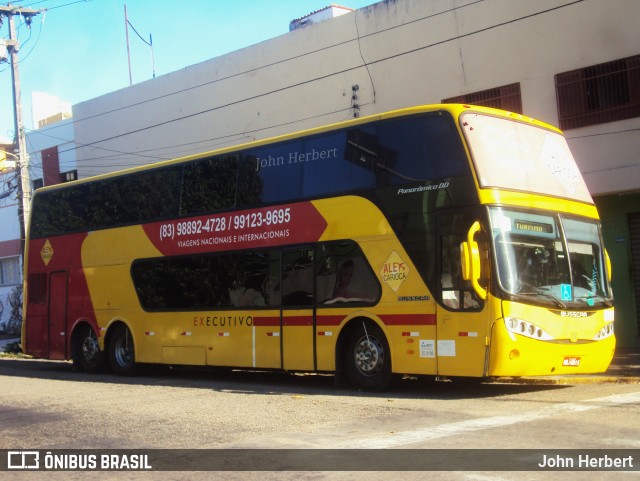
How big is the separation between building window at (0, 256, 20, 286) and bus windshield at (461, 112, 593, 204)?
1208 inches

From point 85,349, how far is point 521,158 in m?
11.0

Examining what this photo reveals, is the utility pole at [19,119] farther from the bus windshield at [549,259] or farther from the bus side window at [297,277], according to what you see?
the bus windshield at [549,259]

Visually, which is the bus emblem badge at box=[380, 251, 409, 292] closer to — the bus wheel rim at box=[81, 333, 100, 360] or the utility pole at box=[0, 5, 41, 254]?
the bus wheel rim at box=[81, 333, 100, 360]

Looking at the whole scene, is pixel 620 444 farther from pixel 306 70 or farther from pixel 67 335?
pixel 306 70

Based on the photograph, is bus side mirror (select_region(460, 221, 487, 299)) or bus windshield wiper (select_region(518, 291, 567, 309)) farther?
bus windshield wiper (select_region(518, 291, 567, 309))

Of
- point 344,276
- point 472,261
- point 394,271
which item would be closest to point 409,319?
point 394,271

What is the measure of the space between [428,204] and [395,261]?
1016 millimetres

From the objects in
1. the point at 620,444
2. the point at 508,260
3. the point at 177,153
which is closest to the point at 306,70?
the point at 177,153

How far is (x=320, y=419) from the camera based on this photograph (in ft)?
31.9

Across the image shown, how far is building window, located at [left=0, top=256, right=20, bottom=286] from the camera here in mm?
38250

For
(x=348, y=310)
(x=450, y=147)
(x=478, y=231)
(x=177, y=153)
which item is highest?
(x=177, y=153)

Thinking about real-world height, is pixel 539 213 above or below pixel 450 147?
below

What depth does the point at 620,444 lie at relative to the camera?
758cm

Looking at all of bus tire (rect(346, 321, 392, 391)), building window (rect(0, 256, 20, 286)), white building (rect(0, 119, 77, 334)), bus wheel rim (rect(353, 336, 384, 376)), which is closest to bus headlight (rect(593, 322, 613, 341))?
bus tire (rect(346, 321, 392, 391))
